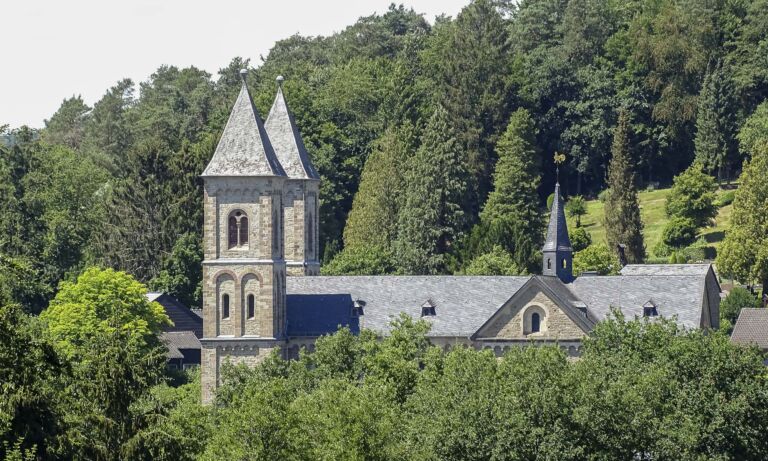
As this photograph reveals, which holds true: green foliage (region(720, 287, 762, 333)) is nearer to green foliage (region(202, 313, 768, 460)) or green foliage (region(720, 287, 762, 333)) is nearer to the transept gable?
the transept gable

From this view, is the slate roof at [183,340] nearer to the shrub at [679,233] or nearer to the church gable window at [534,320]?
the church gable window at [534,320]

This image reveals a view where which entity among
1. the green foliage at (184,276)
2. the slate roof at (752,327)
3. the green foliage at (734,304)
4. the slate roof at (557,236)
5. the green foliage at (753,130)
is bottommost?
the slate roof at (752,327)

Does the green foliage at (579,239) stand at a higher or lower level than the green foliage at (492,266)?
higher

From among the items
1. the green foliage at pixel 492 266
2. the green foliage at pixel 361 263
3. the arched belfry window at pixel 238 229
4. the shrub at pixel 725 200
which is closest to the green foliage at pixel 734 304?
the green foliage at pixel 492 266

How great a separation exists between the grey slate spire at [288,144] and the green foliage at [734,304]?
25.2m

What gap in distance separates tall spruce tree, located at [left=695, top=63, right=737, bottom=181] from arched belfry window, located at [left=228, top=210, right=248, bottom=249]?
58.4 meters

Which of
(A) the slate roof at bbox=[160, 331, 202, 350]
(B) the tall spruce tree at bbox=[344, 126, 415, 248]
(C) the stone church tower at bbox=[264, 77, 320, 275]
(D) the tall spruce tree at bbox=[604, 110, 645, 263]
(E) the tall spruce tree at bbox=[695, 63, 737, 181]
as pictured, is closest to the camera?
(C) the stone church tower at bbox=[264, 77, 320, 275]

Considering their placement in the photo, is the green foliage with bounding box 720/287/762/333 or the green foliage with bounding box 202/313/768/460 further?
the green foliage with bounding box 720/287/762/333

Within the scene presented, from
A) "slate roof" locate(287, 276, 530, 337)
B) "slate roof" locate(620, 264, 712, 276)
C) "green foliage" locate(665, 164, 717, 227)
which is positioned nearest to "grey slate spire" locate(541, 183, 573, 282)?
"slate roof" locate(287, 276, 530, 337)

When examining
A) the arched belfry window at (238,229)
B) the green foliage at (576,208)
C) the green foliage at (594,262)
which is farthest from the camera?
the green foliage at (576,208)

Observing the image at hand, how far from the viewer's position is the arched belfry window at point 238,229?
89.9m

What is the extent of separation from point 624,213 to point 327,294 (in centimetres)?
3730

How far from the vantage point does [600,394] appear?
218 ft

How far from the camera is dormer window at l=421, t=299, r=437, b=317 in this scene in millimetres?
94000
